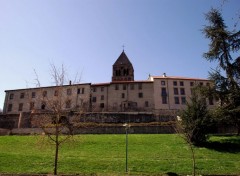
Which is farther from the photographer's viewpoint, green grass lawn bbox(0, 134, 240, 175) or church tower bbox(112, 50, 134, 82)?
church tower bbox(112, 50, 134, 82)

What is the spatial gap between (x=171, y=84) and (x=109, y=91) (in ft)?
53.3

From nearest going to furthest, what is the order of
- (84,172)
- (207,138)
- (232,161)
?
(84,172) → (232,161) → (207,138)

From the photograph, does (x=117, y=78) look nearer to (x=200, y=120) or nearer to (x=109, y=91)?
(x=109, y=91)

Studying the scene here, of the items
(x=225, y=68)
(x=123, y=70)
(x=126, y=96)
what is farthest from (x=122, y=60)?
(x=225, y=68)

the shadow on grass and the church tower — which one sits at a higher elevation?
the church tower

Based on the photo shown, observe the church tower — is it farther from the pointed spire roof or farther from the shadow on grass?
the shadow on grass

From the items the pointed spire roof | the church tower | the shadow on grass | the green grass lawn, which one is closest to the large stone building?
the church tower

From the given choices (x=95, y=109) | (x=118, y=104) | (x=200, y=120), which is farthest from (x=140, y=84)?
(x=200, y=120)

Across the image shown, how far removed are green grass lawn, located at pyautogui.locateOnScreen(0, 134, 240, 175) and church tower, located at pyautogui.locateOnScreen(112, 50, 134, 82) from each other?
55.5 metres

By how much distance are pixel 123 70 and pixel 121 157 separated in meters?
67.3

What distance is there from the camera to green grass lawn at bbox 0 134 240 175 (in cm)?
2088

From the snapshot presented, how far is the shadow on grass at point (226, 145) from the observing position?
2845cm

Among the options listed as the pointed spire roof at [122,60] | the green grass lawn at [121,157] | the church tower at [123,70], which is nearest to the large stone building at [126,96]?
the church tower at [123,70]

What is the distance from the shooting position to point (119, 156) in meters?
25.0
